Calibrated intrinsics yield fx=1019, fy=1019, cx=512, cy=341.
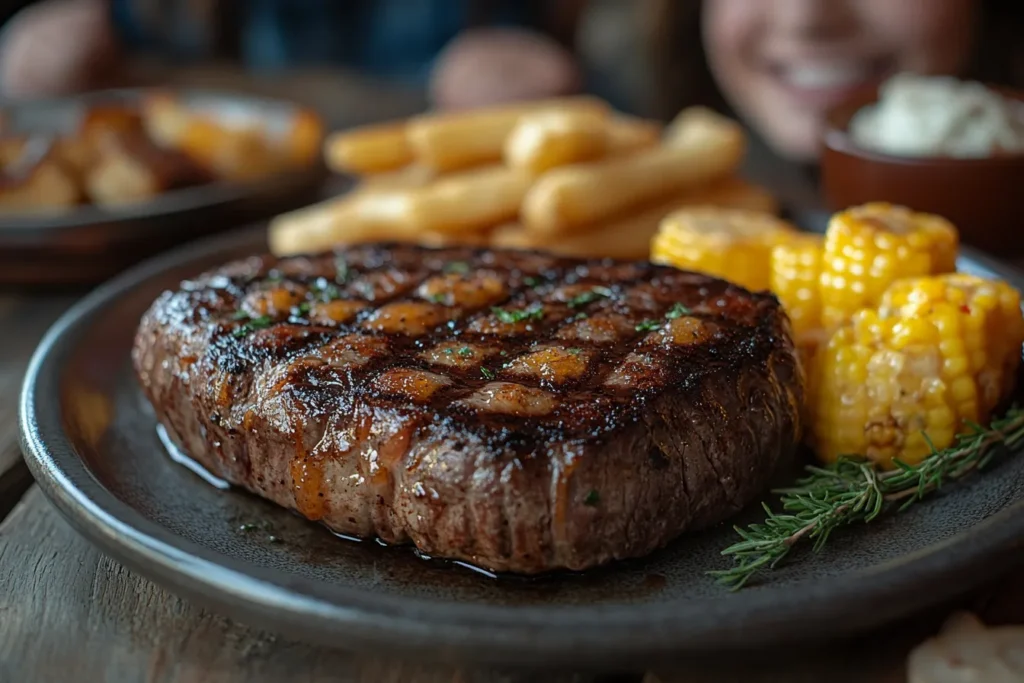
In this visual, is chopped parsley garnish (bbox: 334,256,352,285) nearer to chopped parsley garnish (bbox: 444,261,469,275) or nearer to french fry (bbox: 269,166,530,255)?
chopped parsley garnish (bbox: 444,261,469,275)

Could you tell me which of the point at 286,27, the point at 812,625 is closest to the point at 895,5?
the point at 812,625

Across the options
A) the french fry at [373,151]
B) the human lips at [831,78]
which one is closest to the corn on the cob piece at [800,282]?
the french fry at [373,151]

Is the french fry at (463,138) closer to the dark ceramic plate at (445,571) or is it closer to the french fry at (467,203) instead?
the french fry at (467,203)

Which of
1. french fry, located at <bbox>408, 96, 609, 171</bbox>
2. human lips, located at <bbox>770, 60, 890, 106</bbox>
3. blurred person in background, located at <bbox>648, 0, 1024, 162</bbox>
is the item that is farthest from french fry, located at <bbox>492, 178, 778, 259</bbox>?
human lips, located at <bbox>770, 60, 890, 106</bbox>

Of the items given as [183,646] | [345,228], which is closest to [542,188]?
[345,228]

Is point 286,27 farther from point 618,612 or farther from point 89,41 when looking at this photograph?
point 618,612

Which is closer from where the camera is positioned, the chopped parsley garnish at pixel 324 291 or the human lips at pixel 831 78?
the chopped parsley garnish at pixel 324 291
